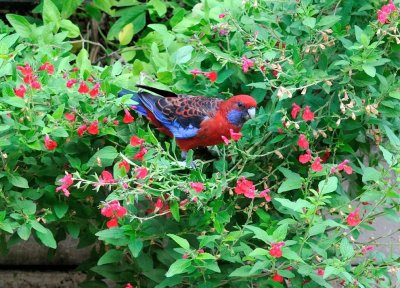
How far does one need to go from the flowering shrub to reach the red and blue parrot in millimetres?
50

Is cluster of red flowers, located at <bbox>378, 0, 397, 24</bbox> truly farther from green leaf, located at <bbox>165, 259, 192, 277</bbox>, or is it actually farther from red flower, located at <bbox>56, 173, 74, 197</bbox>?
red flower, located at <bbox>56, 173, 74, 197</bbox>

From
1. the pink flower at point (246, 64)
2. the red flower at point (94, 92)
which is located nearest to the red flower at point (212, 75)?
the pink flower at point (246, 64)

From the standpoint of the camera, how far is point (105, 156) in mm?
3016

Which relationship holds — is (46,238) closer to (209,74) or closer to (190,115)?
(190,115)

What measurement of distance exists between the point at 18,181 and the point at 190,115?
626 mm

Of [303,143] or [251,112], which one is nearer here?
[303,143]

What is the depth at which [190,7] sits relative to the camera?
171 inches

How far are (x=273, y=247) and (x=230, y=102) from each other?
Answer: 26.2 inches

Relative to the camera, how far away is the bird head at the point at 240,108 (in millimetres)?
3178

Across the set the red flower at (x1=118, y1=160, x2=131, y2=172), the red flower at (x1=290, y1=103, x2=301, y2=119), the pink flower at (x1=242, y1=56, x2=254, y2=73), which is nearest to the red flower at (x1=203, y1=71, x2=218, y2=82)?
the pink flower at (x1=242, y1=56, x2=254, y2=73)

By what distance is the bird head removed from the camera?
3.18 metres

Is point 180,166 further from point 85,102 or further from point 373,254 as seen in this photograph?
point 373,254

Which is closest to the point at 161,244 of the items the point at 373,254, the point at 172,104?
the point at 172,104

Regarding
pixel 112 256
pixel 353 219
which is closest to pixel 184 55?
pixel 112 256
